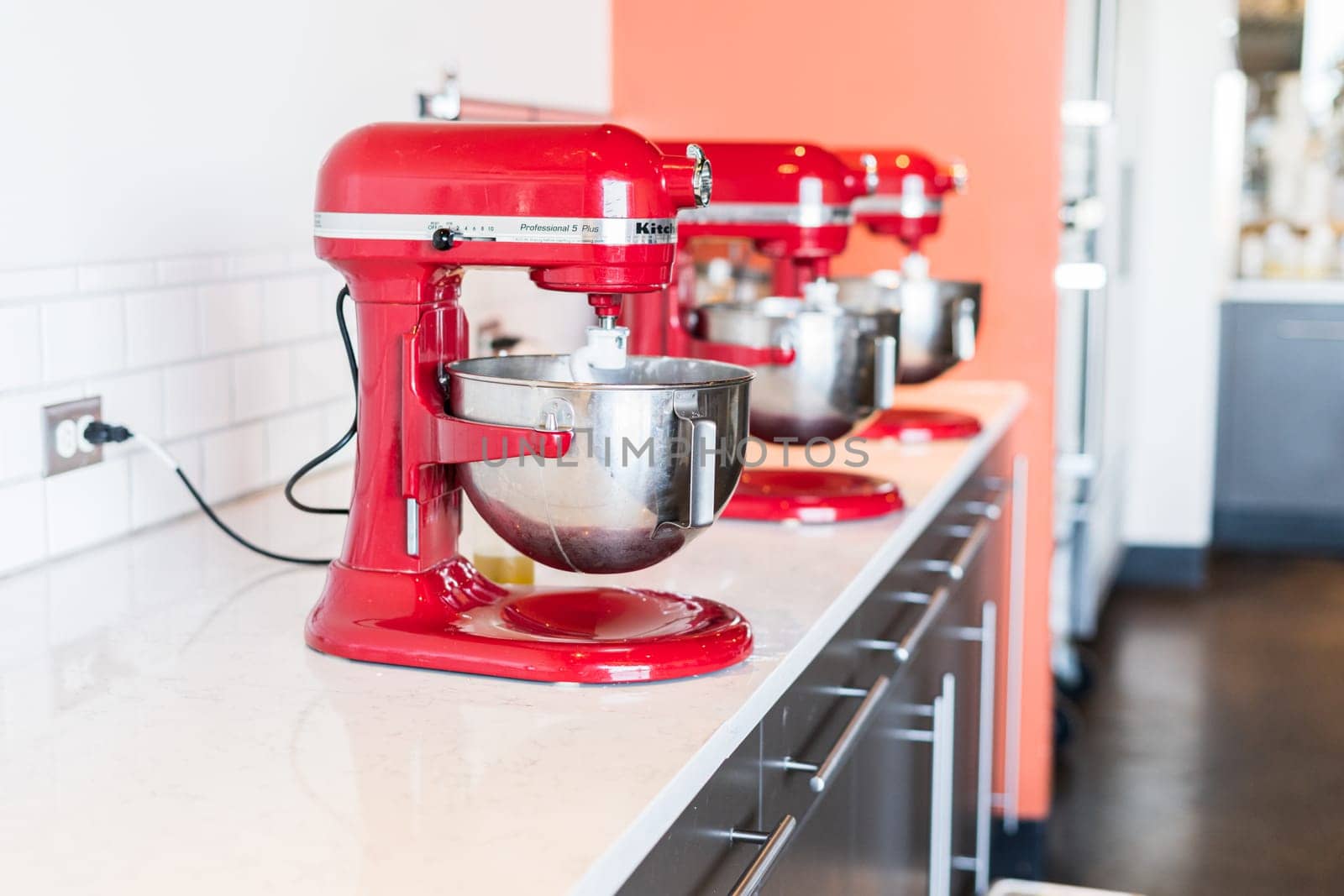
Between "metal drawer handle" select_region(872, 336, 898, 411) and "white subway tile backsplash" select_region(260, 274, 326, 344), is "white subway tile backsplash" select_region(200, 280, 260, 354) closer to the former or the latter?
"white subway tile backsplash" select_region(260, 274, 326, 344)

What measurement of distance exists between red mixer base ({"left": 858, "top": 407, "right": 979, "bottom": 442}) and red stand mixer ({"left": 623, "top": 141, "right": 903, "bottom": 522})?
14.6 inches

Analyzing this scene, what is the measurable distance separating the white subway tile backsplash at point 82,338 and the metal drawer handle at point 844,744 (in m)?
0.80

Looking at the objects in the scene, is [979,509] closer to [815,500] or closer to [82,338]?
[815,500]

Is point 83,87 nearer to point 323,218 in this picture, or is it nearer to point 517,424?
point 323,218

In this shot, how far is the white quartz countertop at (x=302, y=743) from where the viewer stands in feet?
2.71

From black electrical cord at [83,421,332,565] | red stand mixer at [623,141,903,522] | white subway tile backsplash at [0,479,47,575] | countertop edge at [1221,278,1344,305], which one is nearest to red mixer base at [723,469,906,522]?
red stand mixer at [623,141,903,522]

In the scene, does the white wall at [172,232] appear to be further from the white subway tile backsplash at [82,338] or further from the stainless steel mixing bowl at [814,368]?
the stainless steel mixing bowl at [814,368]

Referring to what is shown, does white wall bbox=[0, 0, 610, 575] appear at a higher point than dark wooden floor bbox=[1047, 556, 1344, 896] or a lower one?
higher

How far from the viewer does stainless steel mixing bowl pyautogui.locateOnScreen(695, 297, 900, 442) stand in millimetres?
1790

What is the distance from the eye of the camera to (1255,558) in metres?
5.50

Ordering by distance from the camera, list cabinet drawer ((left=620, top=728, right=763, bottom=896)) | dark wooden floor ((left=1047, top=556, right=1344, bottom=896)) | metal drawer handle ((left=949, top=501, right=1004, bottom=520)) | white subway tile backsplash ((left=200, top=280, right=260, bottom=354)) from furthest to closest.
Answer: dark wooden floor ((left=1047, top=556, right=1344, bottom=896))
metal drawer handle ((left=949, top=501, right=1004, bottom=520))
white subway tile backsplash ((left=200, top=280, right=260, bottom=354))
cabinet drawer ((left=620, top=728, right=763, bottom=896))

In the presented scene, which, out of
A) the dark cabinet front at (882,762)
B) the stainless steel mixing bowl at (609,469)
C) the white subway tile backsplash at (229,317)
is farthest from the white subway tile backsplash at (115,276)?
the dark cabinet front at (882,762)

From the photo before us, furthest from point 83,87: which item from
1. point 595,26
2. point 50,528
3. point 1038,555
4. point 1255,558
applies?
point 1255,558

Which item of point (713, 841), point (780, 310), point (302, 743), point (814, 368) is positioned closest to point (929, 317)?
point (780, 310)
